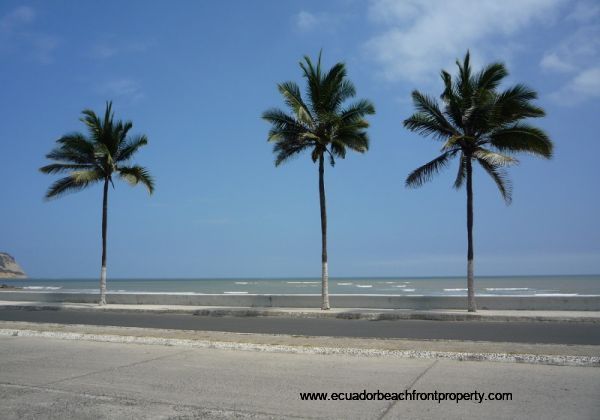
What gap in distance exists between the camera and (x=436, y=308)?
19.5 metres

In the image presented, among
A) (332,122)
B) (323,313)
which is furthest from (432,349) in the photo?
(332,122)

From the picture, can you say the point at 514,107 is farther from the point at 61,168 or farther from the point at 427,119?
the point at 61,168

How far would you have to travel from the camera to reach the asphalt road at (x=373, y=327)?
12.0 metres

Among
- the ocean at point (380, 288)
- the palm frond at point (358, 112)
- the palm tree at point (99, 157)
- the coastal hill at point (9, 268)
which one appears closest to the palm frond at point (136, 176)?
the palm tree at point (99, 157)

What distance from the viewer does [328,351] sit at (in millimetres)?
9664

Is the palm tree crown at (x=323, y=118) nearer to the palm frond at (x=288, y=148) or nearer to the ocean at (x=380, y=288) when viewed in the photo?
the palm frond at (x=288, y=148)

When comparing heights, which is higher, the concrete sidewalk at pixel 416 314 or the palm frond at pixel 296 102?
the palm frond at pixel 296 102

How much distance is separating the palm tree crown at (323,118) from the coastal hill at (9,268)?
615ft

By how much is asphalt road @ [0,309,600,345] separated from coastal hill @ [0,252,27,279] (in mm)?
186851

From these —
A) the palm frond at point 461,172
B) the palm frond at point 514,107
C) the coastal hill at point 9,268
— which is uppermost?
the palm frond at point 514,107

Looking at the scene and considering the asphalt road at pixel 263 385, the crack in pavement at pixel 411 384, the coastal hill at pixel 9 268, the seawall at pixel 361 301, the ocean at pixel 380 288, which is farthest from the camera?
the coastal hill at pixel 9 268

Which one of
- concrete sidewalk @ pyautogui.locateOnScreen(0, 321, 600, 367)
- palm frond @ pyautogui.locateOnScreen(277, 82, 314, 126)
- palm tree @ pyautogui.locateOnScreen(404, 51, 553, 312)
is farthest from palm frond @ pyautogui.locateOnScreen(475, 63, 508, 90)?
concrete sidewalk @ pyautogui.locateOnScreen(0, 321, 600, 367)

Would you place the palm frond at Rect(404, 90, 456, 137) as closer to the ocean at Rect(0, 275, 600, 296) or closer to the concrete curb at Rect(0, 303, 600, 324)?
the concrete curb at Rect(0, 303, 600, 324)

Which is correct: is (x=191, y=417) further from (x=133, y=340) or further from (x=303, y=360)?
(x=133, y=340)
